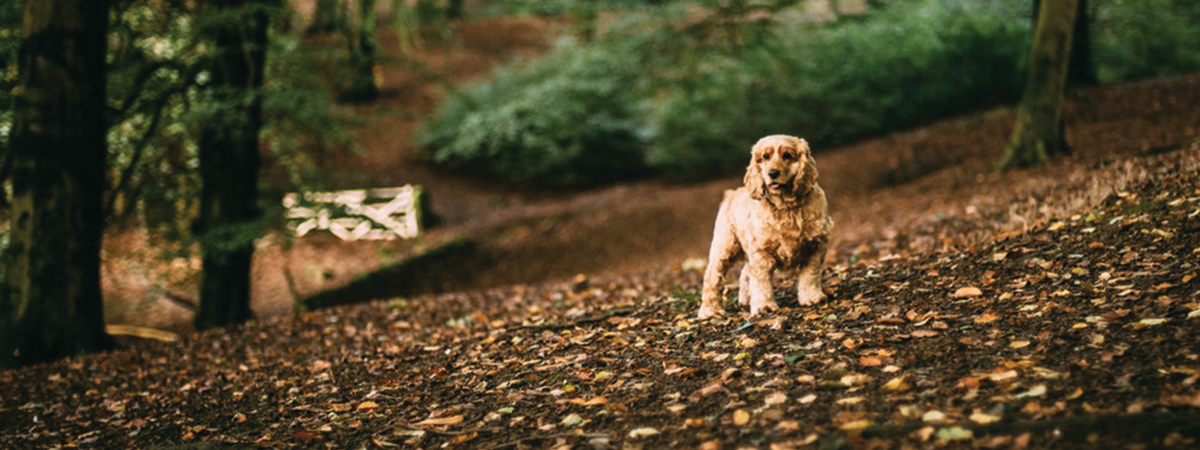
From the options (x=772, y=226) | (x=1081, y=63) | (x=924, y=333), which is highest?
(x=1081, y=63)

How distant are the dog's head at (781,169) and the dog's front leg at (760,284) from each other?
1.57ft

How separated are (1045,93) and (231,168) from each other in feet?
33.5

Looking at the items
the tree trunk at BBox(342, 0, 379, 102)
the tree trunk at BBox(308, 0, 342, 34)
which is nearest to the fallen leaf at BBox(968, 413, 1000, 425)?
the tree trunk at BBox(342, 0, 379, 102)

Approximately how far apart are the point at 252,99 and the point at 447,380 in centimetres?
514

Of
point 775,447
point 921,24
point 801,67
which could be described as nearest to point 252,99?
point 775,447

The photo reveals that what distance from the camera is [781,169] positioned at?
4.58 m

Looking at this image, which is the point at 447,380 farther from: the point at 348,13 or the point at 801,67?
the point at 801,67

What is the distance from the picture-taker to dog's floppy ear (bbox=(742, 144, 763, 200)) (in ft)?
15.6

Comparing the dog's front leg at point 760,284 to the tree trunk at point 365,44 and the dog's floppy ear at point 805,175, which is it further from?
the tree trunk at point 365,44

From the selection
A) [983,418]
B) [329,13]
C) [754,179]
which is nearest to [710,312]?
[754,179]

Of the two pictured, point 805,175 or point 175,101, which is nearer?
point 805,175

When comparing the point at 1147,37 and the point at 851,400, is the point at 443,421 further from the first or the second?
the point at 1147,37

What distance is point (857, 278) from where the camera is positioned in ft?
19.9

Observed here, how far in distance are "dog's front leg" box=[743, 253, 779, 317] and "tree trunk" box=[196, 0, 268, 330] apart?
19.7ft
